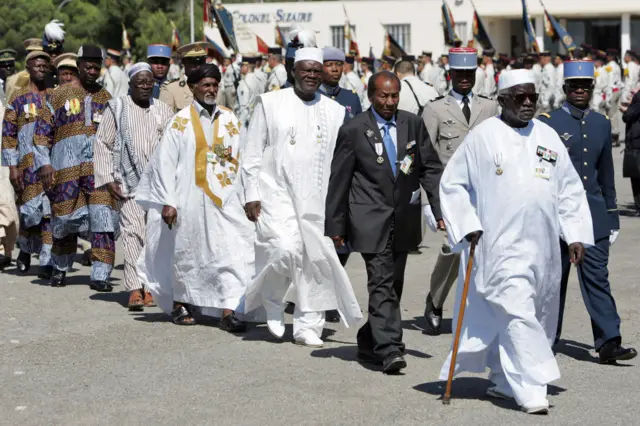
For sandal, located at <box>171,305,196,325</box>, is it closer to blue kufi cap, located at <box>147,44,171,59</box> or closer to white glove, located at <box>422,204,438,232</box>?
white glove, located at <box>422,204,438,232</box>

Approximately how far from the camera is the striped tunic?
10672mm

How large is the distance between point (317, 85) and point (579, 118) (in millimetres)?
1768

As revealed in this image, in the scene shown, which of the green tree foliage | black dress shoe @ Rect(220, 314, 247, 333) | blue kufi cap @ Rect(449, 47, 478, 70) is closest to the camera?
black dress shoe @ Rect(220, 314, 247, 333)

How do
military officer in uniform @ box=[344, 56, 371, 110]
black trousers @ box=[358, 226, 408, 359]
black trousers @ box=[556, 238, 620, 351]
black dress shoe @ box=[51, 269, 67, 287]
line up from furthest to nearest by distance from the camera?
1. military officer in uniform @ box=[344, 56, 371, 110]
2. black dress shoe @ box=[51, 269, 67, 287]
3. black trousers @ box=[556, 238, 620, 351]
4. black trousers @ box=[358, 226, 408, 359]

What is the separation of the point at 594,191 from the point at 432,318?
5.14 feet

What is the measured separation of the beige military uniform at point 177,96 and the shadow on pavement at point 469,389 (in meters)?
5.80

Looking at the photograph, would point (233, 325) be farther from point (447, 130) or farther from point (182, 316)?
point (447, 130)

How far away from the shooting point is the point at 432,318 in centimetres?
939

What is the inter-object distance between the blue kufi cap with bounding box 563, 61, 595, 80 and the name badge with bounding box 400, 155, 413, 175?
3.95 feet

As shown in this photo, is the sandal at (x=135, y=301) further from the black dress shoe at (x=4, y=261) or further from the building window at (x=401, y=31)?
the building window at (x=401, y=31)

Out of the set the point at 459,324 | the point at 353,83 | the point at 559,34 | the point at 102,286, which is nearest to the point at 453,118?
the point at 459,324

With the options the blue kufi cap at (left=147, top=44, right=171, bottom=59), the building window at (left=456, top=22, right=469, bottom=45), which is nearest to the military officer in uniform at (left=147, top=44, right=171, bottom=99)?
the blue kufi cap at (left=147, top=44, right=171, bottom=59)

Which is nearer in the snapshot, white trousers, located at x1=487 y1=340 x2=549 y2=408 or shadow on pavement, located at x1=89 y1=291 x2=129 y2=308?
white trousers, located at x1=487 y1=340 x2=549 y2=408

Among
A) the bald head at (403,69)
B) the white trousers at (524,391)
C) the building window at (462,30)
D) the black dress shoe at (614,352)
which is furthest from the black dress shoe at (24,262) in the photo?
the building window at (462,30)
